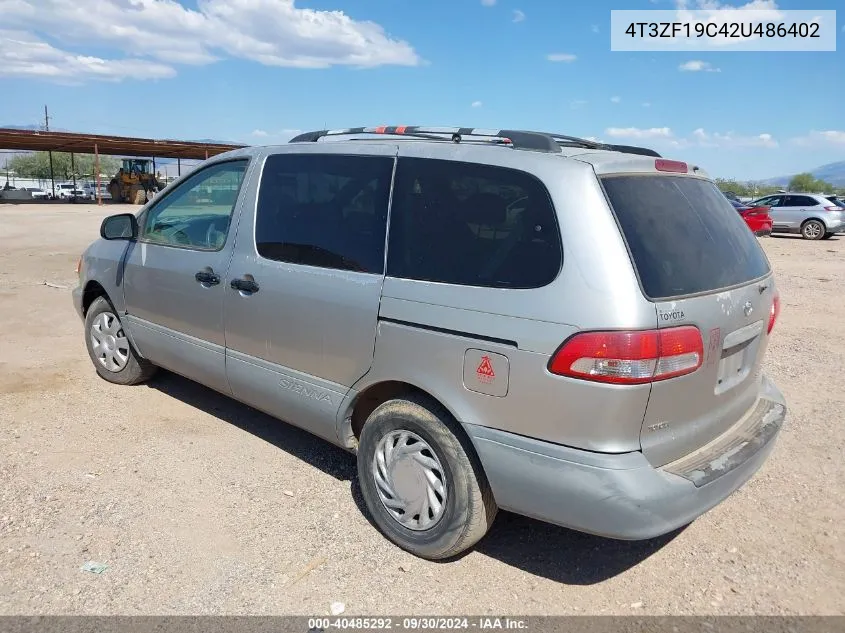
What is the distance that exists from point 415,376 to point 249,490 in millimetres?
1419

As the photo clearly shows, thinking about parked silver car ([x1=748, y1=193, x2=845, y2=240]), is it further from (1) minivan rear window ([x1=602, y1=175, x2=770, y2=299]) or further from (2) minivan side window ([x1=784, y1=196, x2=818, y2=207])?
(1) minivan rear window ([x1=602, y1=175, x2=770, y2=299])

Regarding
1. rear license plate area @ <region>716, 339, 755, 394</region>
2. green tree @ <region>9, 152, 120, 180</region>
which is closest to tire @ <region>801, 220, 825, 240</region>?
rear license plate area @ <region>716, 339, 755, 394</region>

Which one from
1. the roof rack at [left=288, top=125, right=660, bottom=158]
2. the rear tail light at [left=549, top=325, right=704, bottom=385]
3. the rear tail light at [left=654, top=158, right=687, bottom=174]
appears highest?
the roof rack at [left=288, top=125, right=660, bottom=158]

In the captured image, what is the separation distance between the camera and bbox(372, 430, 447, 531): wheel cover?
3021 mm

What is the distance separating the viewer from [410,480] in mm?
3102

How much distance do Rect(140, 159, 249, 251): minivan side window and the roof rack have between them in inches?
20.5

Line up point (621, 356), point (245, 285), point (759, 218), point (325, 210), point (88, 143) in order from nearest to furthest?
point (621, 356)
point (325, 210)
point (245, 285)
point (759, 218)
point (88, 143)

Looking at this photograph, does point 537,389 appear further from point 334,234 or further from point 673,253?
point 334,234

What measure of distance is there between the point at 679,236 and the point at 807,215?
24162 millimetres

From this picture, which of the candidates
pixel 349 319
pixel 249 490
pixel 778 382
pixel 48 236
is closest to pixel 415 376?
pixel 349 319

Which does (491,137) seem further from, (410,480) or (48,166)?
(48,166)

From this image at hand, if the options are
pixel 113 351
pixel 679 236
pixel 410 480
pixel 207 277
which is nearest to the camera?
pixel 679 236

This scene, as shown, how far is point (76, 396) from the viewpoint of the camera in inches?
198

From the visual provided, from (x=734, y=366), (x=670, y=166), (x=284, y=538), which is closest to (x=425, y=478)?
(x=284, y=538)
